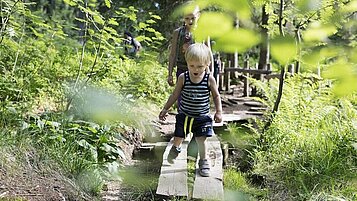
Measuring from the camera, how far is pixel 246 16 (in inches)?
37.6

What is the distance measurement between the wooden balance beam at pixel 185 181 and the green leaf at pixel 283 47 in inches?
102

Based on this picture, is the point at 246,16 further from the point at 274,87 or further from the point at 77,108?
the point at 274,87

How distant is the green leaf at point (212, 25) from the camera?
37.3 inches

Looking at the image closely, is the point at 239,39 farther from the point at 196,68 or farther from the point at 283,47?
the point at 196,68

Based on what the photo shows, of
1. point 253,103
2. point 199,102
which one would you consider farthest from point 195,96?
point 253,103

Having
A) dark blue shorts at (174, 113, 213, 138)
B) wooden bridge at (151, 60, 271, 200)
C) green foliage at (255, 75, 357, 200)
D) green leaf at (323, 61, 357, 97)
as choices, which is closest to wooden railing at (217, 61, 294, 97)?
green foliage at (255, 75, 357, 200)

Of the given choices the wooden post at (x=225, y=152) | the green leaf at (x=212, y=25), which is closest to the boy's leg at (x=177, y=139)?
the wooden post at (x=225, y=152)

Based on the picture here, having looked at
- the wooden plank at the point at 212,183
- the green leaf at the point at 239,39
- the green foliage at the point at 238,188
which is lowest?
the green foliage at the point at 238,188

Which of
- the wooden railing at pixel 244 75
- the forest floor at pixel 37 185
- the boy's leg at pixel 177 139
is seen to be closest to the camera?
the forest floor at pixel 37 185

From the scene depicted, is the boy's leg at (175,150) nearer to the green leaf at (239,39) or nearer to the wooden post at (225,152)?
the wooden post at (225,152)

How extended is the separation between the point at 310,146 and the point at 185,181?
1505mm

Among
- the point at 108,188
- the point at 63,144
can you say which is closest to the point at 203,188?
the point at 108,188

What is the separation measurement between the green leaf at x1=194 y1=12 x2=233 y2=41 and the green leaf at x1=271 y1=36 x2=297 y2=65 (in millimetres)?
120

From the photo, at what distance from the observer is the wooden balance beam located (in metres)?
3.41
